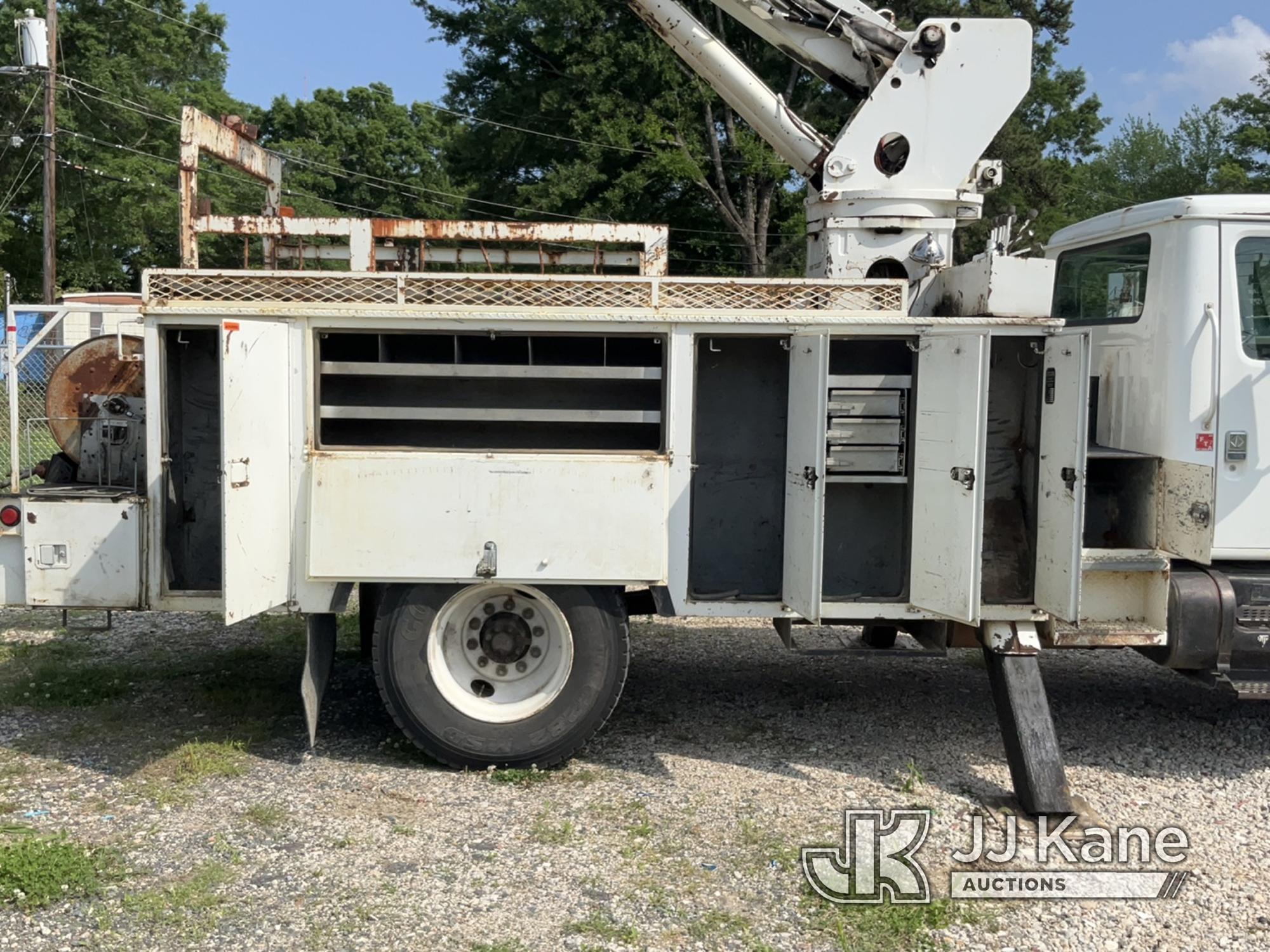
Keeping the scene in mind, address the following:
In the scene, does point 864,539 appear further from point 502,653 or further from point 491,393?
point 491,393

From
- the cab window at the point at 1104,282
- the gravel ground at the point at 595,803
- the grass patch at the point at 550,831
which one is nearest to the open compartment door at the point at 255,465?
the gravel ground at the point at 595,803

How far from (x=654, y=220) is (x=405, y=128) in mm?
27625

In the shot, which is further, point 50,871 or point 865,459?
point 865,459

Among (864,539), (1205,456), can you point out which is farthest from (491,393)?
(1205,456)

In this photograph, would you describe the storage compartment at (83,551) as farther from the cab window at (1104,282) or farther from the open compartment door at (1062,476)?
the cab window at (1104,282)

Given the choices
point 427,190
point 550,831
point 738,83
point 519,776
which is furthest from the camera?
point 427,190

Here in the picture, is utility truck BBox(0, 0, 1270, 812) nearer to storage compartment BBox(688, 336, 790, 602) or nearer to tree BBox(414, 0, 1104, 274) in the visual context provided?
storage compartment BBox(688, 336, 790, 602)

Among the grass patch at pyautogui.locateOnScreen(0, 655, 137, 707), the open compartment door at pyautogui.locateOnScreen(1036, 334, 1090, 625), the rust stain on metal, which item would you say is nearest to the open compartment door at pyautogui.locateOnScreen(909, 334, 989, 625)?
the open compartment door at pyautogui.locateOnScreen(1036, 334, 1090, 625)

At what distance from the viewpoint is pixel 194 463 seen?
5.60m

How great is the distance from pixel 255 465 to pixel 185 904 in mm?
1850

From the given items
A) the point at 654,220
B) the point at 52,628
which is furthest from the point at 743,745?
the point at 654,220

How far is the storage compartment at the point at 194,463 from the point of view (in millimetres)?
5465

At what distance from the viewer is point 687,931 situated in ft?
12.9

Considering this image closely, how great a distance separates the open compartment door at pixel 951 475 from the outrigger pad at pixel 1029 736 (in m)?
0.42
